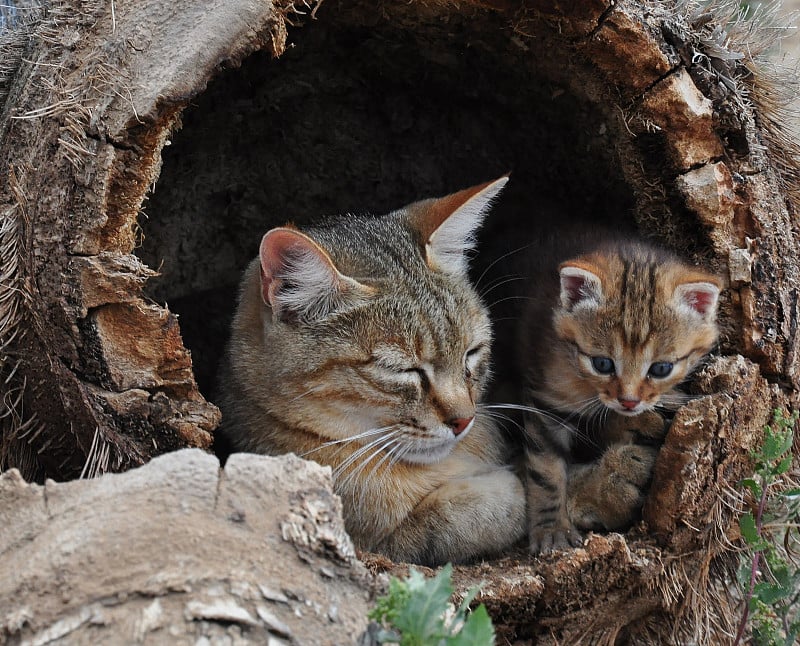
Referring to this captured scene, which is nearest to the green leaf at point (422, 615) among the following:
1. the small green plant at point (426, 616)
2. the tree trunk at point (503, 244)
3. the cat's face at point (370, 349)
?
the small green plant at point (426, 616)

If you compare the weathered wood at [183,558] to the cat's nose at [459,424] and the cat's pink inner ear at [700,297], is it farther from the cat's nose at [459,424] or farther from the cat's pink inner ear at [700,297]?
the cat's pink inner ear at [700,297]

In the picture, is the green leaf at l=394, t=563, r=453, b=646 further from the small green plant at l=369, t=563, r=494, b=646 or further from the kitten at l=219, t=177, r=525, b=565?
the kitten at l=219, t=177, r=525, b=565

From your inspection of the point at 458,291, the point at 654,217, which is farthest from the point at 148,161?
the point at 654,217

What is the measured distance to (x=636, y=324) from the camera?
10.1 ft

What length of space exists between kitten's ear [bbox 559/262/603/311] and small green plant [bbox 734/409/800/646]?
77cm

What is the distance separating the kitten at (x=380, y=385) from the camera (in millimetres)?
2928

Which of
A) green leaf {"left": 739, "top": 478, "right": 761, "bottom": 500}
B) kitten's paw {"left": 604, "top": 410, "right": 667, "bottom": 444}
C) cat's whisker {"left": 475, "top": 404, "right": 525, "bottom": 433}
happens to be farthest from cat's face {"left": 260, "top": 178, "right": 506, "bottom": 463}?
green leaf {"left": 739, "top": 478, "right": 761, "bottom": 500}

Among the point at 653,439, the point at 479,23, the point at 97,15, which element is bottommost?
the point at 653,439

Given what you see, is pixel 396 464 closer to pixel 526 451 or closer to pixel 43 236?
pixel 526 451

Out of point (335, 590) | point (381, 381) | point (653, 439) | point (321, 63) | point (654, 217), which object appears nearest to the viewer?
point (335, 590)

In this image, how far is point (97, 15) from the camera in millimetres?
2719

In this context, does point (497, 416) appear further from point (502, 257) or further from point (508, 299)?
point (502, 257)

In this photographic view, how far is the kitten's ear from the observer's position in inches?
119

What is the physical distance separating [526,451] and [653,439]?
501 millimetres
